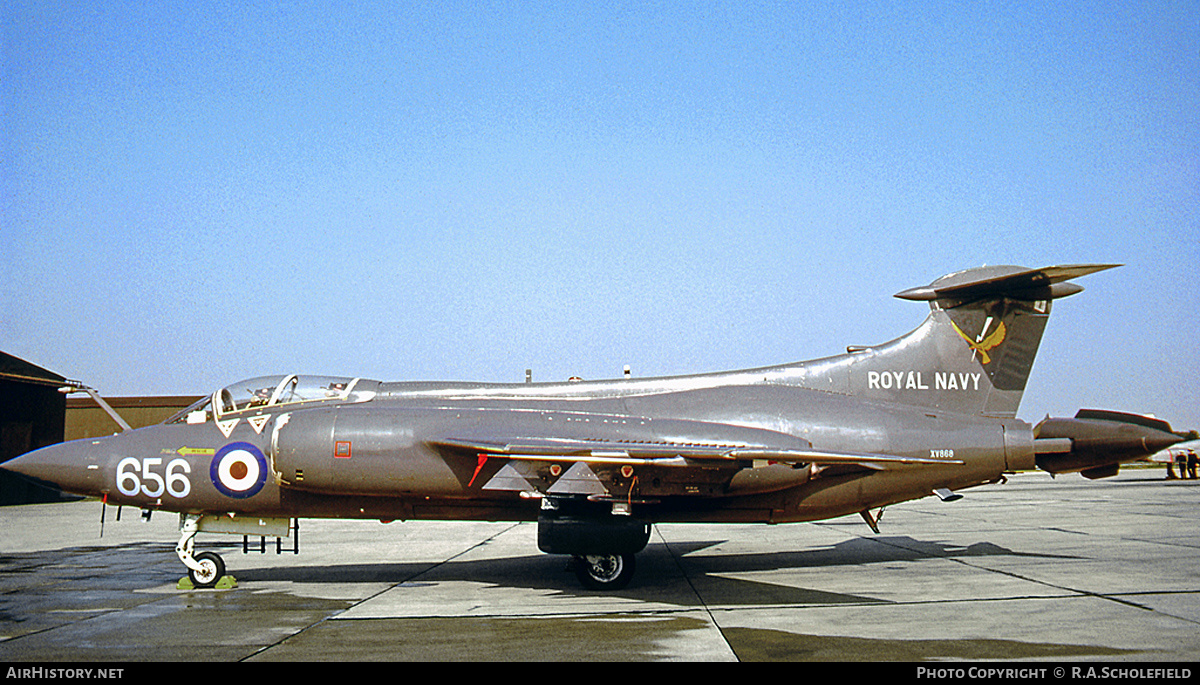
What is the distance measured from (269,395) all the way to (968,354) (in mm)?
9797

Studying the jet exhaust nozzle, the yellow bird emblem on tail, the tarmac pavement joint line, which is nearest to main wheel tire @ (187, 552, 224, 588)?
the tarmac pavement joint line

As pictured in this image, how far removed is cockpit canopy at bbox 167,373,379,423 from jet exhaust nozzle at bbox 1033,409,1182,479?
30.5 ft

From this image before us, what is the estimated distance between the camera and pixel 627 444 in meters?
9.40

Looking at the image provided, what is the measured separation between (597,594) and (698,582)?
4.99 ft

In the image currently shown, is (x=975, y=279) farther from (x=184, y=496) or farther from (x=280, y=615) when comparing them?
(x=184, y=496)

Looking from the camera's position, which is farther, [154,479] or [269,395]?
[269,395]

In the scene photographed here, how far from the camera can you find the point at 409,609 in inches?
345

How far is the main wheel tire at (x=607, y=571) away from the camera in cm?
995

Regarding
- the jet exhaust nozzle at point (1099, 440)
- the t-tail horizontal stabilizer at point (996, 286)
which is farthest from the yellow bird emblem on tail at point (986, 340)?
the jet exhaust nozzle at point (1099, 440)

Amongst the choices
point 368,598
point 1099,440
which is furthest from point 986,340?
point 368,598

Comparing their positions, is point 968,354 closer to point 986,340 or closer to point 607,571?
point 986,340

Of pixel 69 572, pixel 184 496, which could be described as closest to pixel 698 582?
pixel 184 496

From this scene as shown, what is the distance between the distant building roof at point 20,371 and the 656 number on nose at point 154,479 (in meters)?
21.6

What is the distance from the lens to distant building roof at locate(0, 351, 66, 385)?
27.9m
